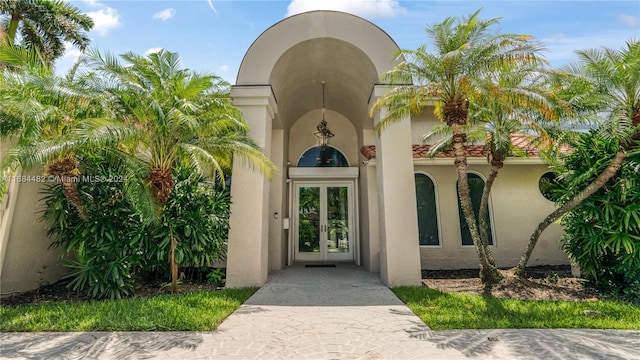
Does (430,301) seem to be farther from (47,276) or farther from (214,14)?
(47,276)

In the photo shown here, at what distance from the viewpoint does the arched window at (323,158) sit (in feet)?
42.6

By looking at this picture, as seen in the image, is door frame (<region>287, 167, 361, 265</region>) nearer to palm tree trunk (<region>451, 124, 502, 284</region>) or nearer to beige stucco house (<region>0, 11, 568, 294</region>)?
beige stucco house (<region>0, 11, 568, 294</region>)

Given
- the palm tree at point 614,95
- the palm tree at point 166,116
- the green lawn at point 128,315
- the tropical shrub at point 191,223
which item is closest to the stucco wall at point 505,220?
the palm tree at point 614,95

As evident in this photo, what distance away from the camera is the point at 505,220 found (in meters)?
11.3

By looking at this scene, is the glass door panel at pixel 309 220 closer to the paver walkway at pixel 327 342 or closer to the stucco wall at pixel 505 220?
the stucco wall at pixel 505 220

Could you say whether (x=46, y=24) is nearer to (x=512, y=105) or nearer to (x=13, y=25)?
(x=13, y=25)

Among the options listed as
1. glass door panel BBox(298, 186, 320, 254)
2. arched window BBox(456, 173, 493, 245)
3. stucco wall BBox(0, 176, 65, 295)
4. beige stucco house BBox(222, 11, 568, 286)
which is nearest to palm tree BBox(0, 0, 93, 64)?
stucco wall BBox(0, 176, 65, 295)

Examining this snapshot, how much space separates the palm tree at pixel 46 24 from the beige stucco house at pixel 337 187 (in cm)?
1325

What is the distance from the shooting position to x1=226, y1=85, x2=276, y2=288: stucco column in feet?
26.3

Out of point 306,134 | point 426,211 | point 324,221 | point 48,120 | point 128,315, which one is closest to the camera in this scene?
point 128,315

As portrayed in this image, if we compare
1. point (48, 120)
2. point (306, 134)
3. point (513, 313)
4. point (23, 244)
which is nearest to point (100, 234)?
point (23, 244)

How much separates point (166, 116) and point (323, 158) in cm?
754

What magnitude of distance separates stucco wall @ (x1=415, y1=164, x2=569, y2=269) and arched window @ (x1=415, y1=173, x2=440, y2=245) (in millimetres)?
203

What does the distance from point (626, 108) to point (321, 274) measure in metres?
9.29
